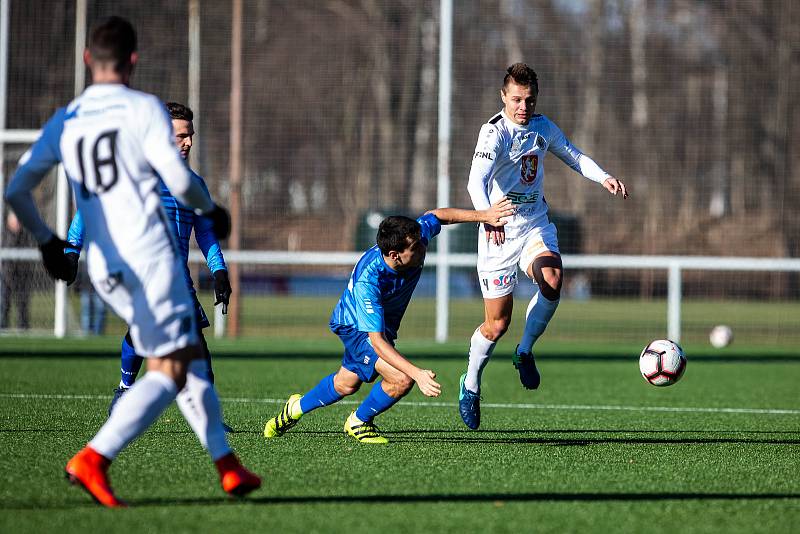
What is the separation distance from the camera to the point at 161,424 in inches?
284

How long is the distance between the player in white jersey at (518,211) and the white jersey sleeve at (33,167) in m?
3.31

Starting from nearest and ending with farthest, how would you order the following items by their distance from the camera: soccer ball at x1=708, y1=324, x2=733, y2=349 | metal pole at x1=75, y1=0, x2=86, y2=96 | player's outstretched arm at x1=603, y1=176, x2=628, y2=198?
player's outstretched arm at x1=603, y1=176, x2=628, y2=198
soccer ball at x1=708, y1=324, x2=733, y2=349
metal pole at x1=75, y1=0, x2=86, y2=96

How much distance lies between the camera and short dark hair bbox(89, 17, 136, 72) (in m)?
4.36

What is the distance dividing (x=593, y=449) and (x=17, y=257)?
1208 centimetres

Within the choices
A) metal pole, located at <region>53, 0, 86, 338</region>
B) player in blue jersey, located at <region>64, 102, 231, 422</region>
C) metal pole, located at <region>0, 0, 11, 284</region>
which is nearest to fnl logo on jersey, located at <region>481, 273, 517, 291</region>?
player in blue jersey, located at <region>64, 102, 231, 422</region>

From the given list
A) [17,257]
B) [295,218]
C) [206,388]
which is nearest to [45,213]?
[17,257]

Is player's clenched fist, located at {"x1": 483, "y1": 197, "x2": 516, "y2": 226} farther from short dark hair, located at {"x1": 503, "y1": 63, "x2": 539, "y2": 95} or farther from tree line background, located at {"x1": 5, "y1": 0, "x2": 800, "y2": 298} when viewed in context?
tree line background, located at {"x1": 5, "y1": 0, "x2": 800, "y2": 298}

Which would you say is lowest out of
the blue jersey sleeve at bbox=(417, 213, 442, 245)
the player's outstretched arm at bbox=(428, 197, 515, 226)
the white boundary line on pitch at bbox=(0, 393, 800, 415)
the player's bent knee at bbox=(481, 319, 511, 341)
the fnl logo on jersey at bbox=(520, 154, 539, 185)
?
→ the white boundary line on pitch at bbox=(0, 393, 800, 415)

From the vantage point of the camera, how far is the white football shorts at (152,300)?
167 inches

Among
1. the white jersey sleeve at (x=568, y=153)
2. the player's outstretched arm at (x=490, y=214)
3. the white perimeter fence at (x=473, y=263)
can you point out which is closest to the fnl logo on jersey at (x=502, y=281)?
the white jersey sleeve at (x=568, y=153)

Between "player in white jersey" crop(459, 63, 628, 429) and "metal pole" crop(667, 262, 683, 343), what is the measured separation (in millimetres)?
8850

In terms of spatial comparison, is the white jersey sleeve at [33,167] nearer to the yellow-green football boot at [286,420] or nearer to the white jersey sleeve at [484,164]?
the yellow-green football boot at [286,420]

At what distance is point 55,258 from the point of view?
4680mm

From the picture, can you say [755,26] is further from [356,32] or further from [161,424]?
[161,424]
